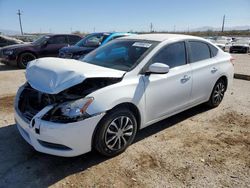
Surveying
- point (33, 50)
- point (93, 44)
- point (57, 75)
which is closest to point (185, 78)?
point (57, 75)

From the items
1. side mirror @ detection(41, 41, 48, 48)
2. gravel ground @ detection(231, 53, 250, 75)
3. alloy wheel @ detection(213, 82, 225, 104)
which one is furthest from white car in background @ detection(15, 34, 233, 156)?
side mirror @ detection(41, 41, 48, 48)

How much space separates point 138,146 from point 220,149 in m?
1.23

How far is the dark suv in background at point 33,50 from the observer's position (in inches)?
418

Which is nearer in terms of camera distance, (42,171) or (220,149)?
(42,171)

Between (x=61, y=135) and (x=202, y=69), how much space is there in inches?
116

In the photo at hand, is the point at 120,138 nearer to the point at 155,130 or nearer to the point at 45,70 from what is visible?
the point at 155,130

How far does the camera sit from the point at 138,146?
371 cm

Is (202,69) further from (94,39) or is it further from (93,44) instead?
(94,39)

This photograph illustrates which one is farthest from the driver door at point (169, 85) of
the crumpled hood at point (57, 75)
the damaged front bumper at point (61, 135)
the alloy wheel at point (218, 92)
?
the alloy wheel at point (218, 92)

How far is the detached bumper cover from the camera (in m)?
2.83

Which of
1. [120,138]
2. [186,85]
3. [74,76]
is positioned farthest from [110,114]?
[186,85]

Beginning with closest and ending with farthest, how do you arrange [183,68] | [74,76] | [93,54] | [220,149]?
[74,76] → [220,149] → [183,68] → [93,54]

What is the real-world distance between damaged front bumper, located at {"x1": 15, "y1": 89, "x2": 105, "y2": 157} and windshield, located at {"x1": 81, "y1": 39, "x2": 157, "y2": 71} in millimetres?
1060

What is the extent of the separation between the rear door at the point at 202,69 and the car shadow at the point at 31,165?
1.52 metres
